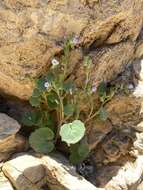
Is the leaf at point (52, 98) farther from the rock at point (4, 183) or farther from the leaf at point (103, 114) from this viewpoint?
the rock at point (4, 183)

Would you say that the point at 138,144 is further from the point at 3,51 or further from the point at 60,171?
the point at 3,51

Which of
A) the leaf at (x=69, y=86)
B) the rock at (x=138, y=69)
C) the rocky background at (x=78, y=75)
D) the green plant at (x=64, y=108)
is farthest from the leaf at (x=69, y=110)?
the rock at (x=138, y=69)

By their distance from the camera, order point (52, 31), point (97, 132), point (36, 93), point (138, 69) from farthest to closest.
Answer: point (138, 69)
point (97, 132)
point (36, 93)
point (52, 31)

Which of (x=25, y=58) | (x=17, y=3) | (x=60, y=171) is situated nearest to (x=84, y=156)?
(x=60, y=171)

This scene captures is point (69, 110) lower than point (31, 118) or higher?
higher

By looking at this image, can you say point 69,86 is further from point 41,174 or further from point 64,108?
point 41,174

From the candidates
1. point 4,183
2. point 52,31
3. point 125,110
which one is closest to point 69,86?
point 52,31

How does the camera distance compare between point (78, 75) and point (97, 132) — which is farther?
point (97, 132)

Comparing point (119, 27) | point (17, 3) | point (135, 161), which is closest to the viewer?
point (17, 3)
